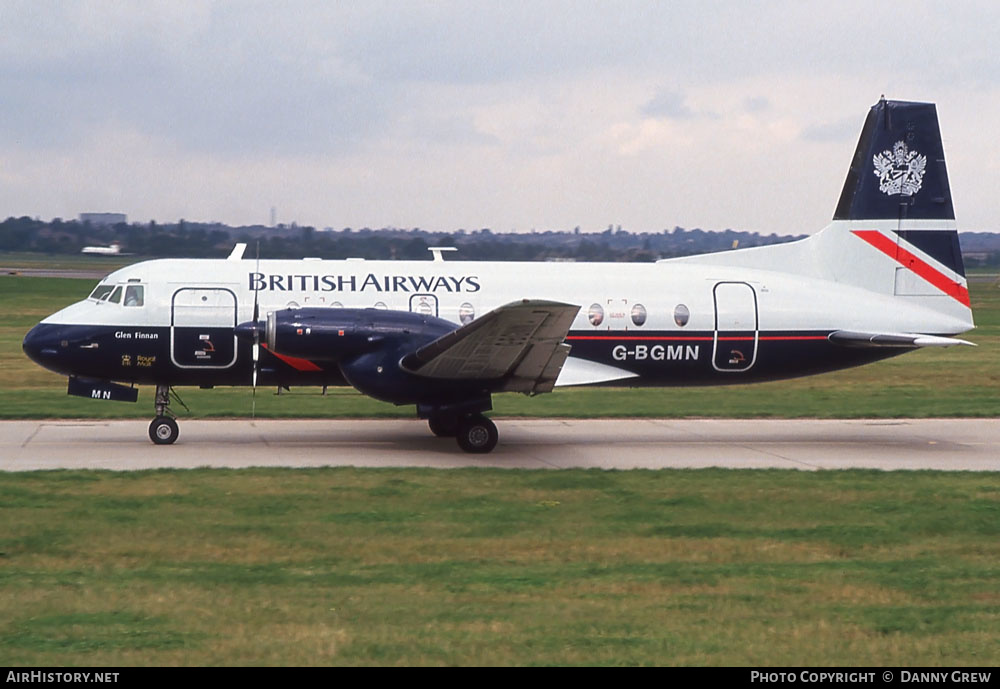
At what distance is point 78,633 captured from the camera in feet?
29.7

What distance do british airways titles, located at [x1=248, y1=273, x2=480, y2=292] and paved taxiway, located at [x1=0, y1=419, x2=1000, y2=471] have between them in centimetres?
274

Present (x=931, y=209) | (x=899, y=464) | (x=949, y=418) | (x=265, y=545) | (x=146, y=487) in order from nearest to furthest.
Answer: (x=265, y=545)
(x=146, y=487)
(x=899, y=464)
(x=931, y=209)
(x=949, y=418)

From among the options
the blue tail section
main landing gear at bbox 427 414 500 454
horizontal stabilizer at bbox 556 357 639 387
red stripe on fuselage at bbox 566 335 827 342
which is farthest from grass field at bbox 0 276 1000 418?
main landing gear at bbox 427 414 500 454

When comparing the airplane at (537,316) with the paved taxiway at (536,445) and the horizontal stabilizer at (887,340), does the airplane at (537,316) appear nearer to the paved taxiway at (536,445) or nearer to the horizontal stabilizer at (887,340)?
the horizontal stabilizer at (887,340)

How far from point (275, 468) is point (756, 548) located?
766cm

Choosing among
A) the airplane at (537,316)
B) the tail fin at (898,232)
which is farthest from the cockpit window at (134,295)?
the tail fin at (898,232)

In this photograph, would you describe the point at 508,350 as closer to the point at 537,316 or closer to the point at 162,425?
the point at 537,316

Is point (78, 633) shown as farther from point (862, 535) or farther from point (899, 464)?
point (899, 464)

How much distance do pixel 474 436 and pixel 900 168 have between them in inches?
395

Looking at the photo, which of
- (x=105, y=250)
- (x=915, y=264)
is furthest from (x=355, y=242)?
(x=915, y=264)

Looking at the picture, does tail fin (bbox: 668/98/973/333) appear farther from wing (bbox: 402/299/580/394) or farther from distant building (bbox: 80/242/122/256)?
distant building (bbox: 80/242/122/256)

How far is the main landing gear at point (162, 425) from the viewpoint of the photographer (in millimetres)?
19688

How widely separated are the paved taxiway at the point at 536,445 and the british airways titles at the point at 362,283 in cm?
274
